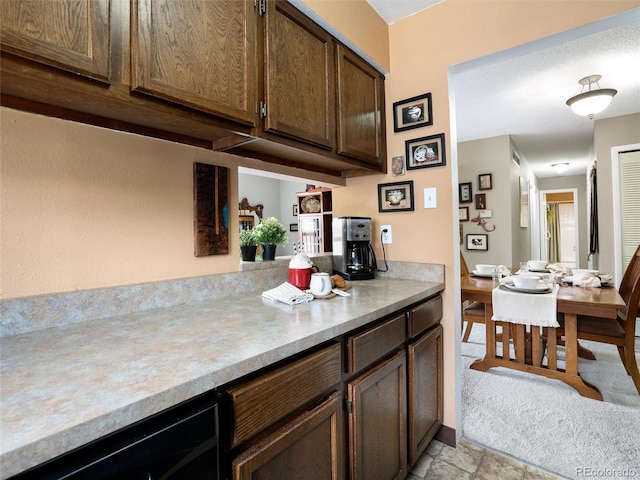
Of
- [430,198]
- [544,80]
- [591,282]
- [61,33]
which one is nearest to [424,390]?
[430,198]

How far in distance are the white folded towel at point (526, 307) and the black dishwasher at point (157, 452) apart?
7.60ft

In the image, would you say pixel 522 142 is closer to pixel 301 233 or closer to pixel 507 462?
pixel 301 233

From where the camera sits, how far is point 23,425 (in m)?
0.47

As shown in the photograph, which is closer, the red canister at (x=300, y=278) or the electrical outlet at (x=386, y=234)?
the red canister at (x=300, y=278)

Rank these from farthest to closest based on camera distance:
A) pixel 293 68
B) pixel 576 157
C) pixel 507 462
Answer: pixel 576 157 < pixel 507 462 < pixel 293 68

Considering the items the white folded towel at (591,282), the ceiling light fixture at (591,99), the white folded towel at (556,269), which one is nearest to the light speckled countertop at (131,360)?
the white folded towel at (591,282)

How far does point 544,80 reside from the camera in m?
2.86

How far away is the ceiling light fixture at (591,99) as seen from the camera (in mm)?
2740

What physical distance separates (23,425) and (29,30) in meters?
0.81

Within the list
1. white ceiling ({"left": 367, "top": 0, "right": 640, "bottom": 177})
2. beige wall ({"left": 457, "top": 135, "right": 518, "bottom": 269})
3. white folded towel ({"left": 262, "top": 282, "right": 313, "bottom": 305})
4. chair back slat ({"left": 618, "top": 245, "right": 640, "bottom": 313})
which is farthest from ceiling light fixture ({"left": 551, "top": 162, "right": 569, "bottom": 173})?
white folded towel ({"left": 262, "top": 282, "right": 313, "bottom": 305})

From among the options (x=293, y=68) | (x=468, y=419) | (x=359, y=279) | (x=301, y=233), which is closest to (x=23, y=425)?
(x=293, y=68)

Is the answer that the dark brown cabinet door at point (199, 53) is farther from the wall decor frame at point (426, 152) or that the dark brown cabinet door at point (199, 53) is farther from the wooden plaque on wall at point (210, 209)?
the wall decor frame at point (426, 152)

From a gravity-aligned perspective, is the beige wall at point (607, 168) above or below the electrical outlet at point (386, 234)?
above

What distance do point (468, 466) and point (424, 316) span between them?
809 millimetres
